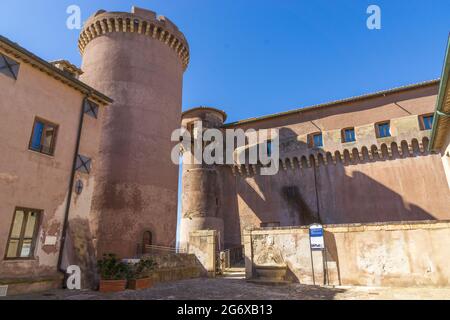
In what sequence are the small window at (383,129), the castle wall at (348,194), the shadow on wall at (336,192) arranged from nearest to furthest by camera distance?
the castle wall at (348,194)
the shadow on wall at (336,192)
the small window at (383,129)

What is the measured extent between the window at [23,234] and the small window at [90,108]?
179 inches

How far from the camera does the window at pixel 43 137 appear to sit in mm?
10242

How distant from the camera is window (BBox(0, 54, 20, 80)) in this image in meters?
9.58

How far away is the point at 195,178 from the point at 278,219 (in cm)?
822

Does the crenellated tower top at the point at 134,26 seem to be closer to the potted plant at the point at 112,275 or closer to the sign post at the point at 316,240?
the potted plant at the point at 112,275

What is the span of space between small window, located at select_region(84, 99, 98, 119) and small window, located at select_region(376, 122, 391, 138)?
20.2m

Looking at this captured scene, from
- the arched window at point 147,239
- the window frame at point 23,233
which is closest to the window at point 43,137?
the window frame at point 23,233

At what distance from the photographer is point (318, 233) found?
11.7 metres

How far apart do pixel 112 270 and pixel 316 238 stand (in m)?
7.56

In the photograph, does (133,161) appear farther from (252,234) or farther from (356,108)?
(356,108)

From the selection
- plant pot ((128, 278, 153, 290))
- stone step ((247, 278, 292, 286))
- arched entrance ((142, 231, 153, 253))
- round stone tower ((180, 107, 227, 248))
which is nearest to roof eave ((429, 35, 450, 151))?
stone step ((247, 278, 292, 286))

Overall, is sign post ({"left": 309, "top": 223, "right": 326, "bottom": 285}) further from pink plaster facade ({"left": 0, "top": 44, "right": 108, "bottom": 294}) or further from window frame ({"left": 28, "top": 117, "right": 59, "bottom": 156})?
window frame ({"left": 28, "top": 117, "right": 59, "bottom": 156})

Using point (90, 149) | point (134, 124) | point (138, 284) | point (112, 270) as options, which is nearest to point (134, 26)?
point (134, 124)
